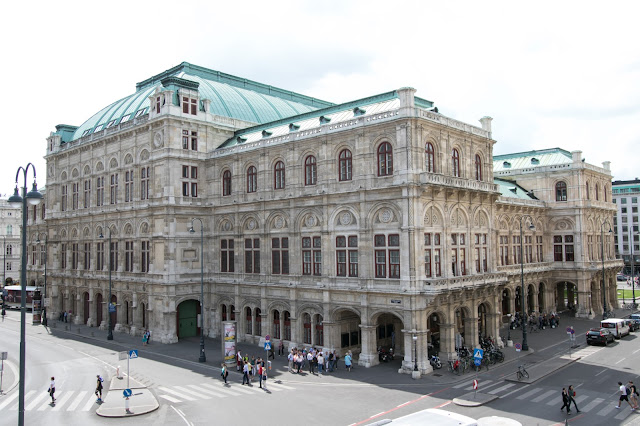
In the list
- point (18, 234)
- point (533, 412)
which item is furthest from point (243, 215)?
point (18, 234)

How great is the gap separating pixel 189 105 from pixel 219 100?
263 inches

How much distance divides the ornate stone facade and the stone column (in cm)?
11

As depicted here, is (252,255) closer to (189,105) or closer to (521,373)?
(189,105)

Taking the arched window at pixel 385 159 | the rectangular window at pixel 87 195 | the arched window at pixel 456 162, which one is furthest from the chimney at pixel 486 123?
the rectangular window at pixel 87 195

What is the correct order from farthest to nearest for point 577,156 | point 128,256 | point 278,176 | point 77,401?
point 577,156, point 128,256, point 278,176, point 77,401

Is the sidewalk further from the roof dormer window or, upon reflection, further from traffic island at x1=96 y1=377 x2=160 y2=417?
the roof dormer window

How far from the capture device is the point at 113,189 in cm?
5769

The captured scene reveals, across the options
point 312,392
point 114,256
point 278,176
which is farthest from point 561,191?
point 114,256

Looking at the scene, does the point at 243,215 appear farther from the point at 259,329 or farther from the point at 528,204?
the point at 528,204

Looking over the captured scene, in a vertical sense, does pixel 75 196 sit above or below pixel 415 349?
above

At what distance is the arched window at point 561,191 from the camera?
209 ft

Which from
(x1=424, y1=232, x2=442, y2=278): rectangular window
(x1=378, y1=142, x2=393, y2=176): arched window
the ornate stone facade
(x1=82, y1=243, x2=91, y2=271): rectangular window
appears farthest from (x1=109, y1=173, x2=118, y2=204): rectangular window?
(x1=424, y1=232, x2=442, y2=278): rectangular window

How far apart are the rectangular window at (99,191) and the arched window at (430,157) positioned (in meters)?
39.7

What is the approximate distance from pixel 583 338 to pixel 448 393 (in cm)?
2458
